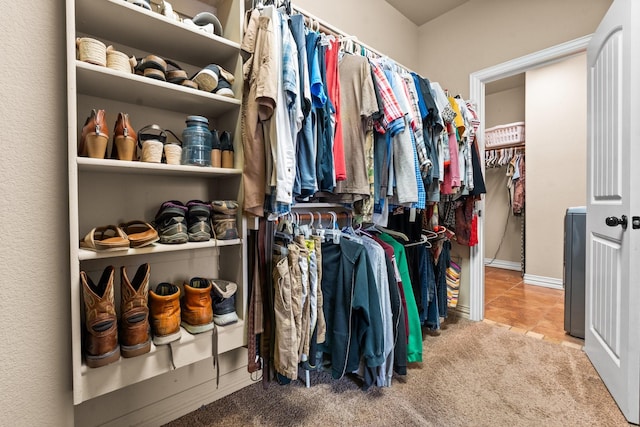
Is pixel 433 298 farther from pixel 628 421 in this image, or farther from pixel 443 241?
pixel 628 421

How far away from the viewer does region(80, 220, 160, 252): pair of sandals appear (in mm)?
887

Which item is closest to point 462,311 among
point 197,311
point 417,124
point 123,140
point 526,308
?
point 526,308

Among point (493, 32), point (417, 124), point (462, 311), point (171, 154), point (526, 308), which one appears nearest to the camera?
point (171, 154)

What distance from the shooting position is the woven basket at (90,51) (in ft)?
2.97

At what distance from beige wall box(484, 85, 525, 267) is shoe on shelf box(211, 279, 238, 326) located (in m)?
4.07

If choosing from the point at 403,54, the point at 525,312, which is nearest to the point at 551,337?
the point at 525,312

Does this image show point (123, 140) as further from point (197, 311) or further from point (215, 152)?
point (197, 311)

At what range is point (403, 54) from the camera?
2621mm

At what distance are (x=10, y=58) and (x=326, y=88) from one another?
1.03 metres

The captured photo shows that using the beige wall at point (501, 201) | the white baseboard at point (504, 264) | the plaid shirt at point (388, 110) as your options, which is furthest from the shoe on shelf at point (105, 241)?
the white baseboard at point (504, 264)

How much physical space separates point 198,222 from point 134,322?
Answer: 1.28ft

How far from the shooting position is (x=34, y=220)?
88 centimetres

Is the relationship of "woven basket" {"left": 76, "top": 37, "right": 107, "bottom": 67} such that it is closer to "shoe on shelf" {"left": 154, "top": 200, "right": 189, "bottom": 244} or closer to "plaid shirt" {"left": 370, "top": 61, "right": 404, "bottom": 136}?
"shoe on shelf" {"left": 154, "top": 200, "right": 189, "bottom": 244}

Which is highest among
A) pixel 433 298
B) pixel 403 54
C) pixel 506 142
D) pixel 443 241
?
pixel 403 54
